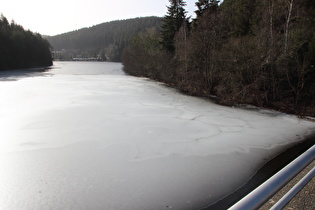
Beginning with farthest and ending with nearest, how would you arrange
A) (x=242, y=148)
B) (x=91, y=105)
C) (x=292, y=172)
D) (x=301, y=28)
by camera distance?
(x=301, y=28), (x=91, y=105), (x=242, y=148), (x=292, y=172)

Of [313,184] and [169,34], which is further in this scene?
[169,34]

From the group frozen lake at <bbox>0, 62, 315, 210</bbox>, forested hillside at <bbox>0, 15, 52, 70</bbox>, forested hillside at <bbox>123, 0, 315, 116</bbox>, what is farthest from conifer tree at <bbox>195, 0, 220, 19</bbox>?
forested hillside at <bbox>0, 15, 52, 70</bbox>

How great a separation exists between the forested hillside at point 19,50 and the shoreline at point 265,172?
197 ft

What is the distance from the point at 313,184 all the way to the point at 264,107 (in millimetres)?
10372

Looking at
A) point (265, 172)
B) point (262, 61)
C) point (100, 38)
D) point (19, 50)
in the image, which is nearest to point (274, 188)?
point (265, 172)

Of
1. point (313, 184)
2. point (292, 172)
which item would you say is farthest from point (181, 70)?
point (292, 172)

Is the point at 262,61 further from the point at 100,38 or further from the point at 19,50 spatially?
the point at 100,38

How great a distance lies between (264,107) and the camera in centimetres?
1294

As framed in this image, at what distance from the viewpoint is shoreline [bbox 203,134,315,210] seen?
151 inches

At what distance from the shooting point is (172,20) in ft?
93.8

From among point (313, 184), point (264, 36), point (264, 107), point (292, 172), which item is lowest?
point (264, 107)

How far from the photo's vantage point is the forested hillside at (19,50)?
52.4m

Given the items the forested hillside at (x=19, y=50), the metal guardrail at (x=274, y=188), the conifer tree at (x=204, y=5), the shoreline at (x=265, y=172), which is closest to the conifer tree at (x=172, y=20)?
the conifer tree at (x=204, y=5)

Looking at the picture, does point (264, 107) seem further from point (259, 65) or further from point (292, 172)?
point (292, 172)
